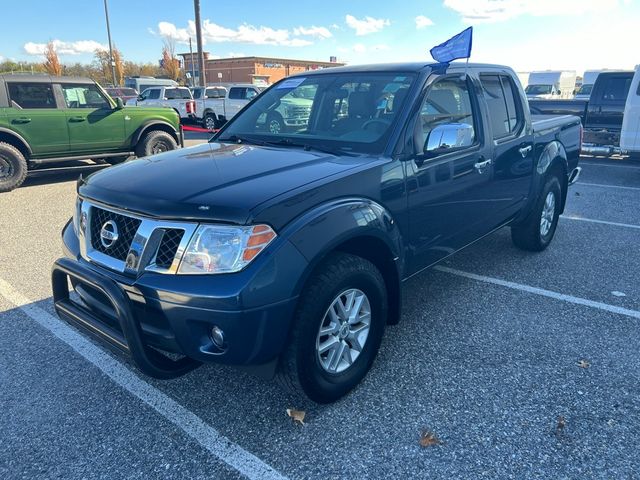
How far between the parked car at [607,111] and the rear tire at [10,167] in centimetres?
913

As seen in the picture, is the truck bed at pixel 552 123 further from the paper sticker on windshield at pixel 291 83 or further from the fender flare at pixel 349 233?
the fender flare at pixel 349 233

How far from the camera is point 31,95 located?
8.65 m

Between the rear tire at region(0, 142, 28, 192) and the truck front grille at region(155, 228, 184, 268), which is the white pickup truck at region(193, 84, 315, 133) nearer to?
the rear tire at region(0, 142, 28, 192)

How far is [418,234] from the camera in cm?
325

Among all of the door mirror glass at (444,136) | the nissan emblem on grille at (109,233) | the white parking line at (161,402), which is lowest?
the white parking line at (161,402)

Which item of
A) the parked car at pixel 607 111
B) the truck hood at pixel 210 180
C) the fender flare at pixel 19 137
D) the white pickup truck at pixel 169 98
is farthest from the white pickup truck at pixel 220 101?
the truck hood at pixel 210 180

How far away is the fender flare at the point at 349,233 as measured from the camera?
2381mm

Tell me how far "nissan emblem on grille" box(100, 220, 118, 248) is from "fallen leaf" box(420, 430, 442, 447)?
1846 millimetres

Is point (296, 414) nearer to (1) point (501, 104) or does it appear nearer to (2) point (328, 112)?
(2) point (328, 112)

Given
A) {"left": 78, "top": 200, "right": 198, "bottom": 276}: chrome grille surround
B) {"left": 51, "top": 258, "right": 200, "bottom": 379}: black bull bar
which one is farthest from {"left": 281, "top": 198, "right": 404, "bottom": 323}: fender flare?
{"left": 51, "top": 258, "right": 200, "bottom": 379}: black bull bar

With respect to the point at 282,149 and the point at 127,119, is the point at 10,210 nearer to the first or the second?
the point at 127,119

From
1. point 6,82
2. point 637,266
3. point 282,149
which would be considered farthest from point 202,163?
point 6,82

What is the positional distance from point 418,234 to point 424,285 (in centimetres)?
135

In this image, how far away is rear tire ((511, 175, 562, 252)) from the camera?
5.00m
